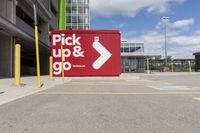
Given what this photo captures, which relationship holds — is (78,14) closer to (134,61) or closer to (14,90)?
(134,61)

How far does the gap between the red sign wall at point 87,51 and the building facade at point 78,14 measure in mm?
43033

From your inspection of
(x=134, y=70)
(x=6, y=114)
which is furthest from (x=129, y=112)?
(x=134, y=70)

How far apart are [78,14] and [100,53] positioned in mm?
44406

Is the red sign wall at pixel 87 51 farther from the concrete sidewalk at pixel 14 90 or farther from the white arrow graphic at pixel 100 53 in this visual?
the concrete sidewalk at pixel 14 90

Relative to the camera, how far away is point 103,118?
719 centimetres

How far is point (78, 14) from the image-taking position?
7425cm

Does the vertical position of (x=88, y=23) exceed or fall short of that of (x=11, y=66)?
it exceeds it

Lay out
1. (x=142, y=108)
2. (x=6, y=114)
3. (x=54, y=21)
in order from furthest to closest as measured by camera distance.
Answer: (x=54, y=21), (x=142, y=108), (x=6, y=114)

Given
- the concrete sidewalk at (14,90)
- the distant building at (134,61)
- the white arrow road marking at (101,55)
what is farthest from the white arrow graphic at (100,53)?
the distant building at (134,61)

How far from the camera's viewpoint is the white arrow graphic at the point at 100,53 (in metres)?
31.5

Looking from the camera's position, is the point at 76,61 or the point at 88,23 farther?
the point at 88,23

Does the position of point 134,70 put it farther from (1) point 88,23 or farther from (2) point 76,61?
(2) point 76,61

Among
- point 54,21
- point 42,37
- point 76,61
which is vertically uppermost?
point 54,21

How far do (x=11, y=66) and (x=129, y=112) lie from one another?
2446 cm
